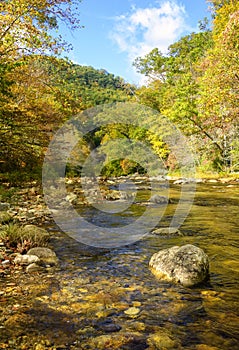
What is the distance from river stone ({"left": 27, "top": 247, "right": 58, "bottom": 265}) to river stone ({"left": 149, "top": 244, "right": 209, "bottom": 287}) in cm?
181

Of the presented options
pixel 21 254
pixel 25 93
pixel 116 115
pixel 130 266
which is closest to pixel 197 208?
pixel 130 266

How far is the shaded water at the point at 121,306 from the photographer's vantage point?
10.8 ft

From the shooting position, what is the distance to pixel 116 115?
4150cm

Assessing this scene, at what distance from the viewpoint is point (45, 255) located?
5.81 m

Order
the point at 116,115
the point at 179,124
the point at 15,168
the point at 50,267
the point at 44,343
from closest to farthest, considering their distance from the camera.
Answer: the point at 44,343 < the point at 50,267 < the point at 15,168 < the point at 179,124 < the point at 116,115

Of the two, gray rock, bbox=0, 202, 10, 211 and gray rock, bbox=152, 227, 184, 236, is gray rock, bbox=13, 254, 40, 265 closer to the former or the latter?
gray rock, bbox=152, 227, 184, 236

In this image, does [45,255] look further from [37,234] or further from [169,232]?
[169,232]

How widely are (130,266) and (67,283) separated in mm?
1325

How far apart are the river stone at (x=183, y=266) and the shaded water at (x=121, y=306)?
156 mm

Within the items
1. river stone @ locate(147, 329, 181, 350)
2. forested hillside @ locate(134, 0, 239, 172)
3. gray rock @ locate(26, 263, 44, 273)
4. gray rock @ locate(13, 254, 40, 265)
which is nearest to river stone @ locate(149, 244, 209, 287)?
river stone @ locate(147, 329, 181, 350)

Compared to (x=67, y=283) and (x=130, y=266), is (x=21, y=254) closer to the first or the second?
(x=67, y=283)

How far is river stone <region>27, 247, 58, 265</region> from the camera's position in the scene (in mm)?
5688

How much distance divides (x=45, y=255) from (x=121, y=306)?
2223 mm

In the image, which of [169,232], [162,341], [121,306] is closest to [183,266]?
[121,306]
